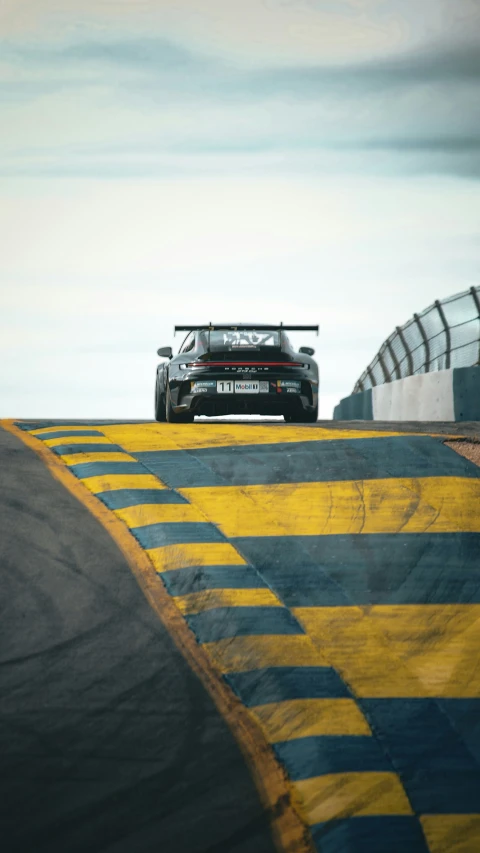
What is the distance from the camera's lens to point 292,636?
16.3 feet

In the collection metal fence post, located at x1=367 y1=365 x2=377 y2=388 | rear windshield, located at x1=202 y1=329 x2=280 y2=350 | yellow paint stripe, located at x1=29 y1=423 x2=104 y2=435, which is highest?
metal fence post, located at x1=367 y1=365 x2=377 y2=388

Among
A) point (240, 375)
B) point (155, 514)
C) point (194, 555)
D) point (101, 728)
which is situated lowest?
point (101, 728)

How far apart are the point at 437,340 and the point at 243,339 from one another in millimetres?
6928

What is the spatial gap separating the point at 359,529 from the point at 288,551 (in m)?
0.60

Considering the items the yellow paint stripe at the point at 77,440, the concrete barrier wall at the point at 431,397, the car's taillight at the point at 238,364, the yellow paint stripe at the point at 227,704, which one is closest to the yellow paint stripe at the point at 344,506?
the yellow paint stripe at the point at 227,704

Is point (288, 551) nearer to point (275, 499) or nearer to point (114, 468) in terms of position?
point (275, 499)

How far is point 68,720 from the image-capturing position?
166 inches

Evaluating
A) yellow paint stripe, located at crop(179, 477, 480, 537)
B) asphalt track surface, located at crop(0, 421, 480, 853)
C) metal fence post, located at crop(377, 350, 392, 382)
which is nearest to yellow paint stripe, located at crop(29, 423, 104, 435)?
asphalt track surface, located at crop(0, 421, 480, 853)

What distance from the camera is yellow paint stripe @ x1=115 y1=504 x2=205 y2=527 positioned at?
6.48m

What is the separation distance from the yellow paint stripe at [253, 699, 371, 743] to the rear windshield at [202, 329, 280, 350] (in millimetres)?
8230

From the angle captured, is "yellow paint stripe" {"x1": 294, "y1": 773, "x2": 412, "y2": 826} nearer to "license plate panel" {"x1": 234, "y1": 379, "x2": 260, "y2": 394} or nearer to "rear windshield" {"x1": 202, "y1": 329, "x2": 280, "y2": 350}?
"license plate panel" {"x1": 234, "y1": 379, "x2": 260, "y2": 394}

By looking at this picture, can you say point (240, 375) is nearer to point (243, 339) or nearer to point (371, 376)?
point (243, 339)

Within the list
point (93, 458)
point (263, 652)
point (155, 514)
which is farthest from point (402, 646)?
point (93, 458)

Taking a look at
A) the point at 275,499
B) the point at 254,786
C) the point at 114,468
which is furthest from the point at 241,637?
the point at 114,468
